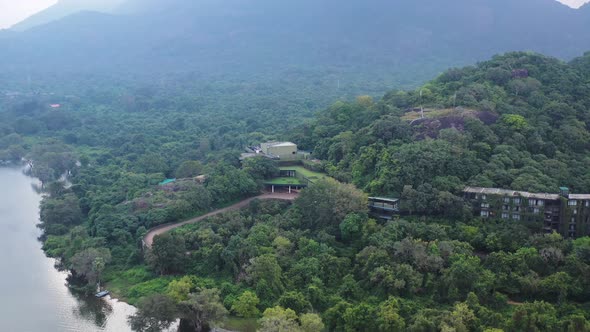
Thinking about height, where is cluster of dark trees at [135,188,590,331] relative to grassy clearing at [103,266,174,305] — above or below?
above

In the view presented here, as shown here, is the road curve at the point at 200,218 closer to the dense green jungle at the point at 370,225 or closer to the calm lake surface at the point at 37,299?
the dense green jungle at the point at 370,225

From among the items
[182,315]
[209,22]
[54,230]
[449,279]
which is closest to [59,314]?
[182,315]

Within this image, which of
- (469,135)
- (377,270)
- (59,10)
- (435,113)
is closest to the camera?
(377,270)

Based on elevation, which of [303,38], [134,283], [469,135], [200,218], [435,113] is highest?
[303,38]

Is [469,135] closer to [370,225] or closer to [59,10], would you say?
[370,225]

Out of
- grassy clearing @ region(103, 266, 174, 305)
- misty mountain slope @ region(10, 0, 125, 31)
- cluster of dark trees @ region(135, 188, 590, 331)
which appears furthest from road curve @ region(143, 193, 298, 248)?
misty mountain slope @ region(10, 0, 125, 31)

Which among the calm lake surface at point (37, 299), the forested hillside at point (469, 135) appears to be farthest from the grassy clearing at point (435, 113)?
the calm lake surface at point (37, 299)

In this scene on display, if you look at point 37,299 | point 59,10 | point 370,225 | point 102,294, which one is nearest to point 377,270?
point 370,225

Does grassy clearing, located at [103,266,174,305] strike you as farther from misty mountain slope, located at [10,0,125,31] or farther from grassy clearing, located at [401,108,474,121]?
misty mountain slope, located at [10,0,125,31]
